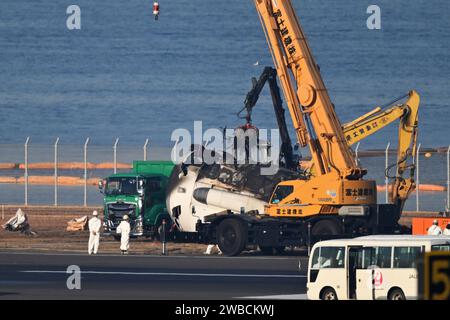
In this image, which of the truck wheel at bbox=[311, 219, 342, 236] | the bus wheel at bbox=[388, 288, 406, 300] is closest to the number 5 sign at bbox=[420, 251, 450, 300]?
the bus wheel at bbox=[388, 288, 406, 300]

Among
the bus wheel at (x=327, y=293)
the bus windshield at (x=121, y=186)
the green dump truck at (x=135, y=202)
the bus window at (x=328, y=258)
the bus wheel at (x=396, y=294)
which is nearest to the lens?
the bus wheel at (x=396, y=294)

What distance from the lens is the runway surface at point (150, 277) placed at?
1371 inches

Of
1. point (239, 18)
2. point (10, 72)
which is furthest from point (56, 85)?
point (239, 18)

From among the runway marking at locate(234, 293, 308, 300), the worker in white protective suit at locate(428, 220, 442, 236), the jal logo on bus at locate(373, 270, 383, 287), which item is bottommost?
the runway marking at locate(234, 293, 308, 300)

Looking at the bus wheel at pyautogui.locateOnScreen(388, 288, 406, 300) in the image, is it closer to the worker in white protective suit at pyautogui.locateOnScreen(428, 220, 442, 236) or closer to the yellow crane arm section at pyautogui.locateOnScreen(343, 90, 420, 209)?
the worker in white protective suit at pyautogui.locateOnScreen(428, 220, 442, 236)

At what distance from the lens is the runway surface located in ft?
114

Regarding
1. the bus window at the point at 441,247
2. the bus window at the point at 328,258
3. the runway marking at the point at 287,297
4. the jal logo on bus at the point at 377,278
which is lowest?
the runway marking at the point at 287,297

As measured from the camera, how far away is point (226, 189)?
166 feet

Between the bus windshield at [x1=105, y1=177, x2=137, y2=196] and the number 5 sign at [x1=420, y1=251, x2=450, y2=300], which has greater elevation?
the bus windshield at [x1=105, y1=177, x2=137, y2=196]

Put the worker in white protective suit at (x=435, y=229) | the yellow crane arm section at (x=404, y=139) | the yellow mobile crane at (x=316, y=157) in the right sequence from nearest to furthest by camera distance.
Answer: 1. the worker in white protective suit at (x=435, y=229)
2. the yellow mobile crane at (x=316, y=157)
3. the yellow crane arm section at (x=404, y=139)

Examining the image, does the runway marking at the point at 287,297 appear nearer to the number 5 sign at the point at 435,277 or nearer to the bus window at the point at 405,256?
the bus window at the point at 405,256

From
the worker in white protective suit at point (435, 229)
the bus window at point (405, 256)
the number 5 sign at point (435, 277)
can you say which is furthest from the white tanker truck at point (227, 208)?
the number 5 sign at point (435, 277)

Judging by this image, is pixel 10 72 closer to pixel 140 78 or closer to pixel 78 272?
pixel 140 78

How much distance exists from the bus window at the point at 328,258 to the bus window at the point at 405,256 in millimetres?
1317
